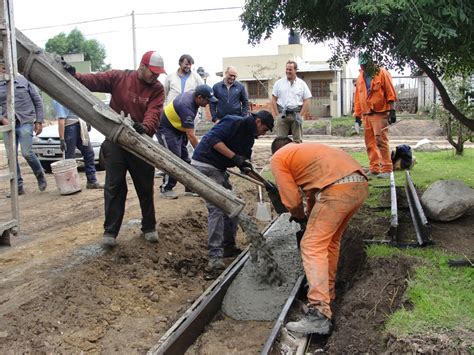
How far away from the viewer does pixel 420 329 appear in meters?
3.30

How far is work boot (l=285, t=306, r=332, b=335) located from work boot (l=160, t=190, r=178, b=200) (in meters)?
4.60

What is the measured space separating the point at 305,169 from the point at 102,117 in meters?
1.90

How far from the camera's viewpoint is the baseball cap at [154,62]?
5555 mm

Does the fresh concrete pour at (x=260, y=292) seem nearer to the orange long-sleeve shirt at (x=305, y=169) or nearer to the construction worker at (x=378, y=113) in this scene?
the orange long-sleeve shirt at (x=305, y=169)

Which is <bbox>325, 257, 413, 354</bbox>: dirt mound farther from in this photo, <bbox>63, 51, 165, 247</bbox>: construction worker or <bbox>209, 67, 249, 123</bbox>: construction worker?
<bbox>209, 67, 249, 123</bbox>: construction worker

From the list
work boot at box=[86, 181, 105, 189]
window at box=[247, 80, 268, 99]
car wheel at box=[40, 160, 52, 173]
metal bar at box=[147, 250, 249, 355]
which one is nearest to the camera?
metal bar at box=[147, 250, 249, 355]

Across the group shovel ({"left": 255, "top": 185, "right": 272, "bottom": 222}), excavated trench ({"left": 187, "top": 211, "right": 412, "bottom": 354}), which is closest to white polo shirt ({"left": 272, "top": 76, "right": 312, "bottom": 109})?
shovel ({"left": 255, "top": 185, "right": 272, "bottom": 222})

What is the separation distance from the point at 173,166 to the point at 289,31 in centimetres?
226

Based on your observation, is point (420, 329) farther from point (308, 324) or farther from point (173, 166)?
point (173, 166)

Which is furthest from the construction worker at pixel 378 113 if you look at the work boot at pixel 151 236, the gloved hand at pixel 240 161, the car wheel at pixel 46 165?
the car wheel at pixel 46 165

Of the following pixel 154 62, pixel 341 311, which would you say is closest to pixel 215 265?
pixel 341 311

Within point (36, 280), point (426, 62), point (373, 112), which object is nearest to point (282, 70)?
point (373, 112)

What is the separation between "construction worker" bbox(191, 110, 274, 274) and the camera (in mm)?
5305

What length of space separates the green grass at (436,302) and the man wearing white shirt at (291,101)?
5.40 m
